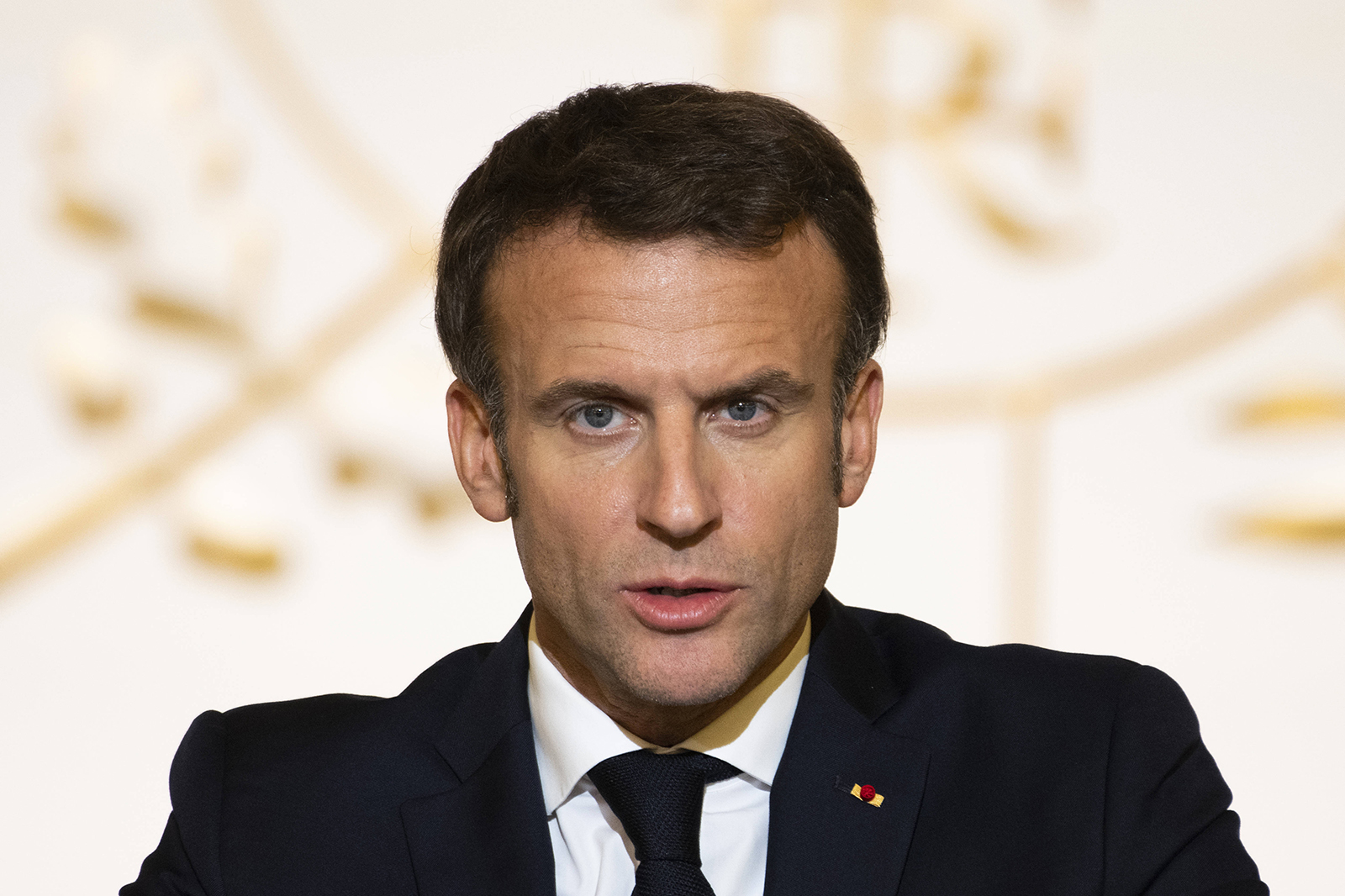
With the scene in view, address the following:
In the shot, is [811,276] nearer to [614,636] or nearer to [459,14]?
[614,636]

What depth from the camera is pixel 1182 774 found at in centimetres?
185

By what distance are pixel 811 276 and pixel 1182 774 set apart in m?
0.77

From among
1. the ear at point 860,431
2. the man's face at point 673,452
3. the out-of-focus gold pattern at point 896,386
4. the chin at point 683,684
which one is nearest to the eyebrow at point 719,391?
the man's face at point 673,452

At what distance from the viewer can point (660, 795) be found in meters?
1.81

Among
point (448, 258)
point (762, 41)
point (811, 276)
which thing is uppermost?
point (762, 41)

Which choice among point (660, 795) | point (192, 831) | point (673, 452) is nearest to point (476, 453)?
point (673, 452)

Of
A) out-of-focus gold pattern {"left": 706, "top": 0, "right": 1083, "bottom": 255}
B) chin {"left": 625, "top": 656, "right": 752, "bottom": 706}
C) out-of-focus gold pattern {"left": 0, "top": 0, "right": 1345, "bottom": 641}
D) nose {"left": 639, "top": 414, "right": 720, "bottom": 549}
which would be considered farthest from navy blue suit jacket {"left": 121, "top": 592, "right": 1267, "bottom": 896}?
out-of-focus gold pattern {"left": 706, "top": 0, "right": 1083, "bottom": 255}

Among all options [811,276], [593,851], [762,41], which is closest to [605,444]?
[811,276]

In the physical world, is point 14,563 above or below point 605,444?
above

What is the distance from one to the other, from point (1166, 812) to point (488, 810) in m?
0.84

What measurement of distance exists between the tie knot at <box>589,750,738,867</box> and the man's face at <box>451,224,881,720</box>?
0.46 feet

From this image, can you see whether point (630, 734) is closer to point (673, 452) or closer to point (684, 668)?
point (684, 668)

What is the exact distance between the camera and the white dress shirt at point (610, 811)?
6.01 ft

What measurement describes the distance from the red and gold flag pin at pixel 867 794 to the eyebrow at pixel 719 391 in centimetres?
49
